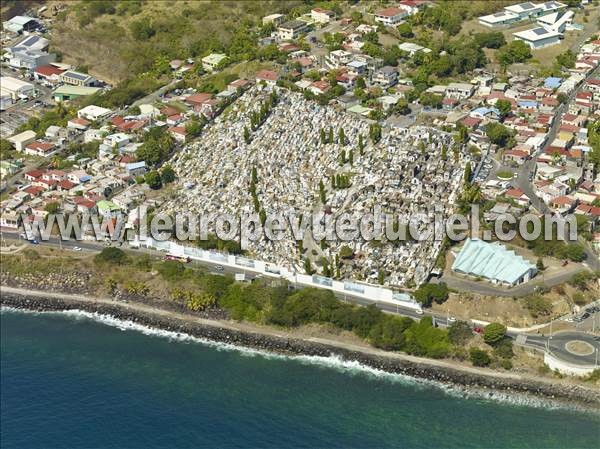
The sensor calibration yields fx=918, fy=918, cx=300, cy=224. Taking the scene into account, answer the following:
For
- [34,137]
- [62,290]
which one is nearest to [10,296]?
[62,290]

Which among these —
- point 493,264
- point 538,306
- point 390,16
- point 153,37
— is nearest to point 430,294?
point 493,264

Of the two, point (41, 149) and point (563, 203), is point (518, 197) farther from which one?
point (41, 149)

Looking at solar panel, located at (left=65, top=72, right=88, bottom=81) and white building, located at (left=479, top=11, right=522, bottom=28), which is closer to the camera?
solar panel, located at (left=65, top=72, right=88, bottom=81)

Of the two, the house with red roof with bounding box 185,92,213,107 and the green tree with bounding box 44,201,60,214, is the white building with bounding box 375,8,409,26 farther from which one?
the green tree with bounding box 44,201,60,214

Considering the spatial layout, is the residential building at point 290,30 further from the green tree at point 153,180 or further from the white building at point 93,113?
the green tree at point 153,180

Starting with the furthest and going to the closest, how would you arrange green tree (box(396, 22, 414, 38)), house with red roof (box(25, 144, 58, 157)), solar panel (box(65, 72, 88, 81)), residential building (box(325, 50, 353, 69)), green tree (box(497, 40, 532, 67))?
solar panel (box(65, 72, 88, 81)) < green tree (box(396, 22, 414, 38)) < residential building (box(325, 50, 353, 69)) < green tree (box(497, 40, 532, 67)) < house with red roof (box(25, 144, 58, 157))

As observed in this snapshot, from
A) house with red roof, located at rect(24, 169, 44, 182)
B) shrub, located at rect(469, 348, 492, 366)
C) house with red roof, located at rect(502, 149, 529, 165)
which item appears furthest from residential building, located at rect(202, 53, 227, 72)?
shrub, located at rect(469, 348, 492, 366)
